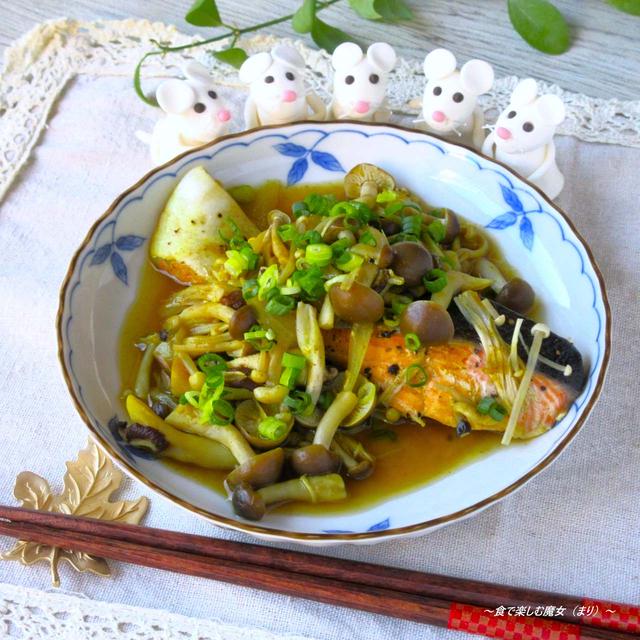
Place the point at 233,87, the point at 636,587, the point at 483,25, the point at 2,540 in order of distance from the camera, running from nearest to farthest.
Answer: the point at 636,587 → the point at 2,540 → the point at 233,87 → the point at 483,25

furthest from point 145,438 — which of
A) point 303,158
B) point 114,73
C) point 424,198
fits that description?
point 114,73

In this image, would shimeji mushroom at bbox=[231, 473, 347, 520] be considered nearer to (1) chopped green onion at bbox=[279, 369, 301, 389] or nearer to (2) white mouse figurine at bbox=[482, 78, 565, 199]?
(1) chopped green onion at bbox=[279, 369, 301, 389]

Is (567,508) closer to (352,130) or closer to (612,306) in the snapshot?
(612,306)

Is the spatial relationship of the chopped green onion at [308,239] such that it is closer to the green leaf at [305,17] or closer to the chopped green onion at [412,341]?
the chopped green onion at [412,341]

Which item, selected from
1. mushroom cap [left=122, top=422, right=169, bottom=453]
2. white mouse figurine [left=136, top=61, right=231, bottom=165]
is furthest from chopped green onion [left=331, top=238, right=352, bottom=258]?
white mouse figurine [left=136, top=61, right=231, bottom=165]

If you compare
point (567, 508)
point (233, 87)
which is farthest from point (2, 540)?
point (233, 87)

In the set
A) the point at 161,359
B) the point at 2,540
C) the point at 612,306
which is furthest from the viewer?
the point at 612,306

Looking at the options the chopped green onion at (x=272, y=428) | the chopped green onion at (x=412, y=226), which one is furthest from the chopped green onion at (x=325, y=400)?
the chopped green onion at (x=412, y=226)
